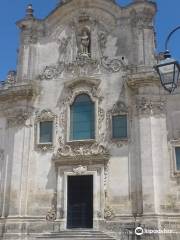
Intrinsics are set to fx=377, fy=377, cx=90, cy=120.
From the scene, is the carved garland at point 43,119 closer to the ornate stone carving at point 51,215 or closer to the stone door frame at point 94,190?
the stone door frame at point 94,190

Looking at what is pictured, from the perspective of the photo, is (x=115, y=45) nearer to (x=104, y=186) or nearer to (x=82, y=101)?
(x=82, y=101)

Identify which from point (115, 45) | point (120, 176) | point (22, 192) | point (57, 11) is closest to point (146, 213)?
point (120, 176)

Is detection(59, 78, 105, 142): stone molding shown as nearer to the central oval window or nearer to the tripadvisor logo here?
the central oval window

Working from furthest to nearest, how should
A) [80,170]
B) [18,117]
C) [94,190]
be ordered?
[18,117]
[80,170]
[94,190]

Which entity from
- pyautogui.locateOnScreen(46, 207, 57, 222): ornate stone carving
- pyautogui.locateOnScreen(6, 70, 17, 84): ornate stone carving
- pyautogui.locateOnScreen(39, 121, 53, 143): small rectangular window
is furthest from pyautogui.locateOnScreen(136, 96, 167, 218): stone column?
pyautogui.locateOnScreen(6, 70, 17, 84): ornate stone carving

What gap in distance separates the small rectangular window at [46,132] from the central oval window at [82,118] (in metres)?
1.12

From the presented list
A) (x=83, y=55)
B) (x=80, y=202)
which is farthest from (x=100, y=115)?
(x=80, y=202)

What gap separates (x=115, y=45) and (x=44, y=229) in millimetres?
9933

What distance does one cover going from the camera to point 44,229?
57.6 ft

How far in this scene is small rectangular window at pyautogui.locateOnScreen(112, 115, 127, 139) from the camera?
17969mm

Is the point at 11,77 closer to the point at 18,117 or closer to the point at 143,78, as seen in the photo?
the point at 18,117

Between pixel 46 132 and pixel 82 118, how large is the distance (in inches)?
78.5

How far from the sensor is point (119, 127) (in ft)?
59.5

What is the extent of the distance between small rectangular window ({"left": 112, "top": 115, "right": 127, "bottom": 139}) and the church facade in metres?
0.05
